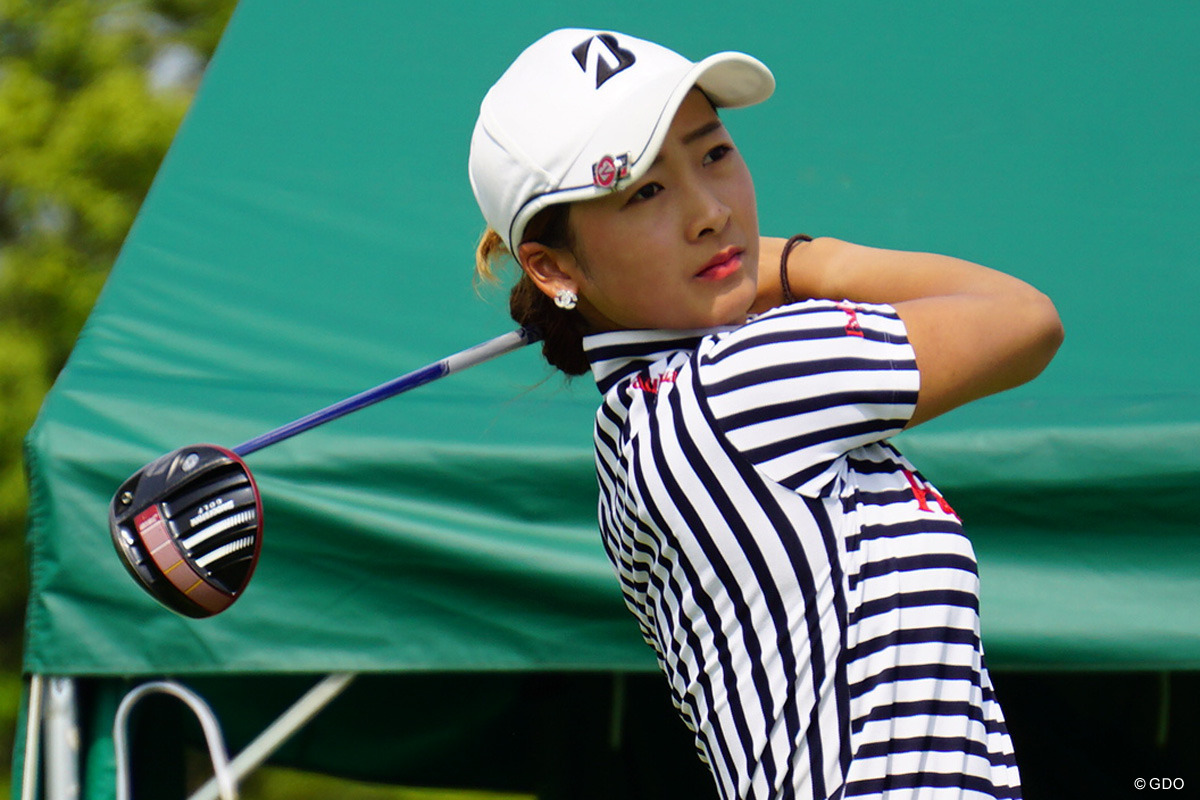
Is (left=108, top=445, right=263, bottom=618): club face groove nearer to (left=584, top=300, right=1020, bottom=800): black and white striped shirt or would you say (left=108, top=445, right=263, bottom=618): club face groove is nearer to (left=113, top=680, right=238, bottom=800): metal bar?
(left=584, top=300, right=1020, bottom=800): black and white striped shirt

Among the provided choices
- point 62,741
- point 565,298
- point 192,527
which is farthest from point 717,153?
point 62,741

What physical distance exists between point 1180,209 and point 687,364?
1.41 meters

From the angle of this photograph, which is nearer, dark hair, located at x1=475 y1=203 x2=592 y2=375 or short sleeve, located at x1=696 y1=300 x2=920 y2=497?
short sleeve, located at x1=696 y1=300 x2=920 y2=497

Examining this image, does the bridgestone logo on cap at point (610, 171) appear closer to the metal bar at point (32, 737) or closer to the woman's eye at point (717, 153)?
the woman's eye at point (717, 153)

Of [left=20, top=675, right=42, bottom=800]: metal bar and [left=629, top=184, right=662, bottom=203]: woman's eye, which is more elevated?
[left=629, top=184, right=662, bottom=203]: woman's eye

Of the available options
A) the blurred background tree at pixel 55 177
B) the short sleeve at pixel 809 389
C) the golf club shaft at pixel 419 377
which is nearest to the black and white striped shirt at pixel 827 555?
the short sleeve at pixel 809 389

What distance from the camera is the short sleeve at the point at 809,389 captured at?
3.13ft

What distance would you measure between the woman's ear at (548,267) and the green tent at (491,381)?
0.64m

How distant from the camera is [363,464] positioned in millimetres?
1812

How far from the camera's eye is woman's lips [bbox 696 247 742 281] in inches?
42.9

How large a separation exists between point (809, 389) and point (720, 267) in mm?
180

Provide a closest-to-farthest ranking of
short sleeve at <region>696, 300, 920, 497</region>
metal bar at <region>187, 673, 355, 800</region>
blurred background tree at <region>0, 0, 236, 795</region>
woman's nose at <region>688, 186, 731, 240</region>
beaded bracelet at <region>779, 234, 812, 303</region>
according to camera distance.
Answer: short sleeve at <region>696, 300, 920, 497</region> < woman's nose at <region>688, 186, 731, 240</region> < beaded bracelet at <region>779, 234, 812, 303</region> < metal bar at <region>187, 673, 355, 800</region> < blurred background tree at <region>0, 0, 236, 795</region>

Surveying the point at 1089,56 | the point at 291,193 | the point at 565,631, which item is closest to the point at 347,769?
the point at 565,631

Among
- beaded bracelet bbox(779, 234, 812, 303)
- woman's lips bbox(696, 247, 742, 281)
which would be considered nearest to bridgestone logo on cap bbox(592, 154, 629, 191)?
woman's lips bbox(696, 247, 742, 281)
